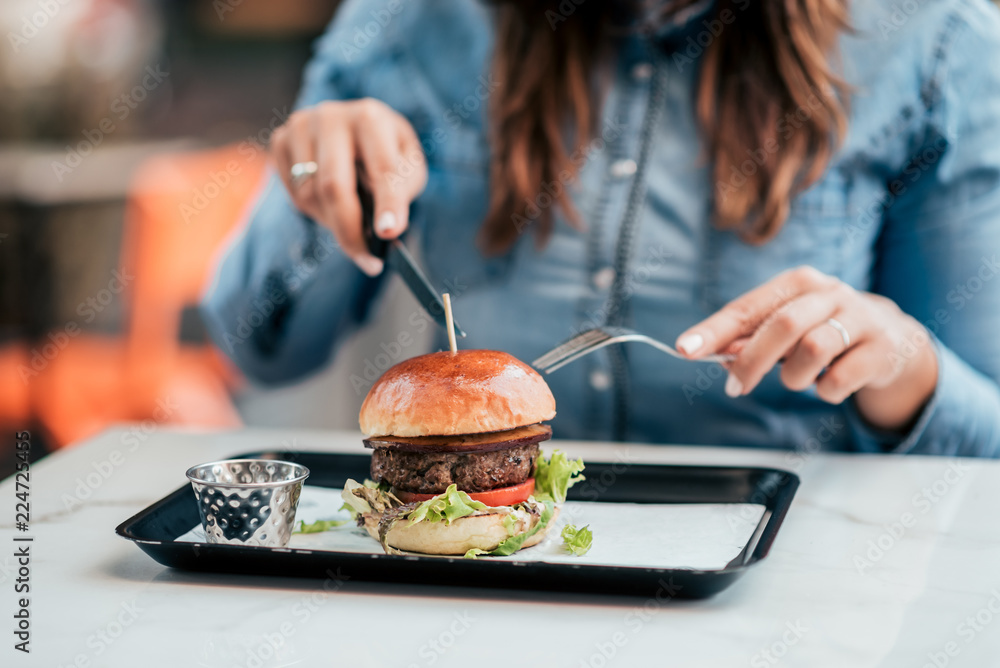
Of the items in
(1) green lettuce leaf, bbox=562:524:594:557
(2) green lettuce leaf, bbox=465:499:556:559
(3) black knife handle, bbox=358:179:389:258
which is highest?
(3) black knife handle, bbox=358:179:389:258

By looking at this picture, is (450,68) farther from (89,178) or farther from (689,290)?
(89,178)

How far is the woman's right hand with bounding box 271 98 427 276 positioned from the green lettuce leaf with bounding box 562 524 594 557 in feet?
2.40

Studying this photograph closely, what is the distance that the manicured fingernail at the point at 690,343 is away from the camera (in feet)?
5.41

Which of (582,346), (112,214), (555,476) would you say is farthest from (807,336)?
(112,214)

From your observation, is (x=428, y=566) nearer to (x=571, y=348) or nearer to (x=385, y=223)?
(x=571, y=348)

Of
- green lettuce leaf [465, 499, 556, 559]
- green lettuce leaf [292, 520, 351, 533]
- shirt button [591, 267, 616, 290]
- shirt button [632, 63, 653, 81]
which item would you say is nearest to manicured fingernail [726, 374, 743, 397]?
green lettuce leaf [465, 499, 556, 559]

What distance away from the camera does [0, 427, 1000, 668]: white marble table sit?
1.07 meters

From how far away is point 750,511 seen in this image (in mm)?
1658

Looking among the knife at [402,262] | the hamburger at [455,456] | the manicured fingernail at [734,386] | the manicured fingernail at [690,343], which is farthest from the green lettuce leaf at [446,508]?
the manicured fingernail at [734,386]

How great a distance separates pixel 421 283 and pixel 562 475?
44 cm

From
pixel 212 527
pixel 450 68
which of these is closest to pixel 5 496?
pixel 212 527

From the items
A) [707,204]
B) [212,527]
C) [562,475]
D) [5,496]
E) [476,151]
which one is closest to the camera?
[212,527]

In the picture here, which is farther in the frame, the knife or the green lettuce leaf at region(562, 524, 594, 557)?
the knife

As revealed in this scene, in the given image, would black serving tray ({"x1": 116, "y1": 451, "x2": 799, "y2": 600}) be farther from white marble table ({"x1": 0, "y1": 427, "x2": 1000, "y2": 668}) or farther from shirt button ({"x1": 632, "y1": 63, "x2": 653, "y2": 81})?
shirt button ({"x1": 632, "y1": 63, "x2": 653, "y2": 81})
